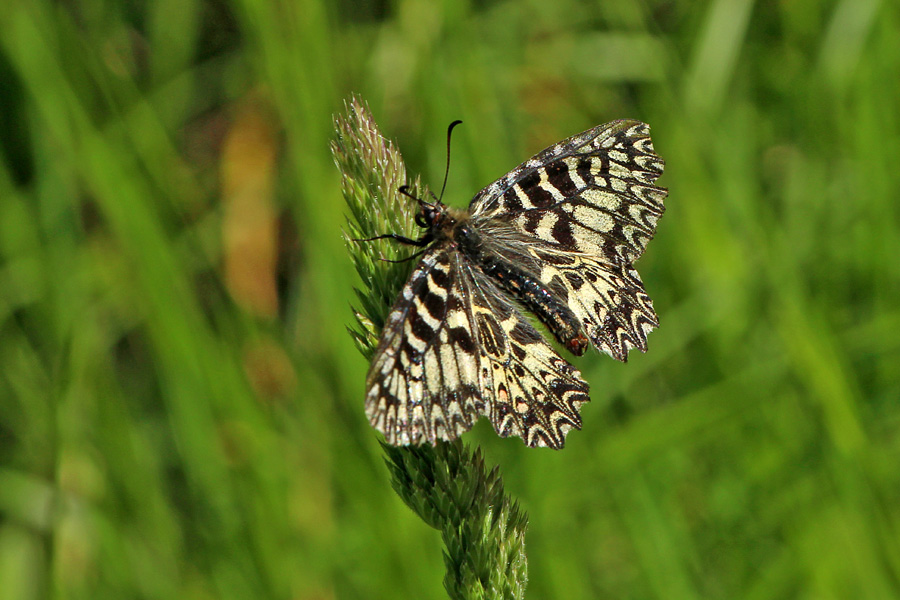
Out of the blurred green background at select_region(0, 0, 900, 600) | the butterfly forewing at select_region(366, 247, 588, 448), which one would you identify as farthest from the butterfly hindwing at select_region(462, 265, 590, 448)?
the blurred green background at select_region(0, 0, 900, 600)

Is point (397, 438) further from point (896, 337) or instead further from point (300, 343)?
point (300, 343)

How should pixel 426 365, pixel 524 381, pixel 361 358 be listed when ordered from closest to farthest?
pixel 426 365, pixel 524 381, pixel 361 358

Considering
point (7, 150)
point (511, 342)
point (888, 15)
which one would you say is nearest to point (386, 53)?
point (7, 150)

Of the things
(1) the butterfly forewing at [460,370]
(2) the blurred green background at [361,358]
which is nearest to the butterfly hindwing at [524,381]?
(1) the butterfly forewing at [460,370]

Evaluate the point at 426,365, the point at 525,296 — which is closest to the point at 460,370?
the point at 426,365

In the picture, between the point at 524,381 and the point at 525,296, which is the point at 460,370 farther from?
the point at 525,296

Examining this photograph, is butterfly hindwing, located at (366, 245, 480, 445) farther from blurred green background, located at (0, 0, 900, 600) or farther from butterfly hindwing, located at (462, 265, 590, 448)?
blurred green background, located at (0, 0, 900, 600)

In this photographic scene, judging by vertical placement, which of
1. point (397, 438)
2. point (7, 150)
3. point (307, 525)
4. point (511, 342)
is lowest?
point (397, 438)
